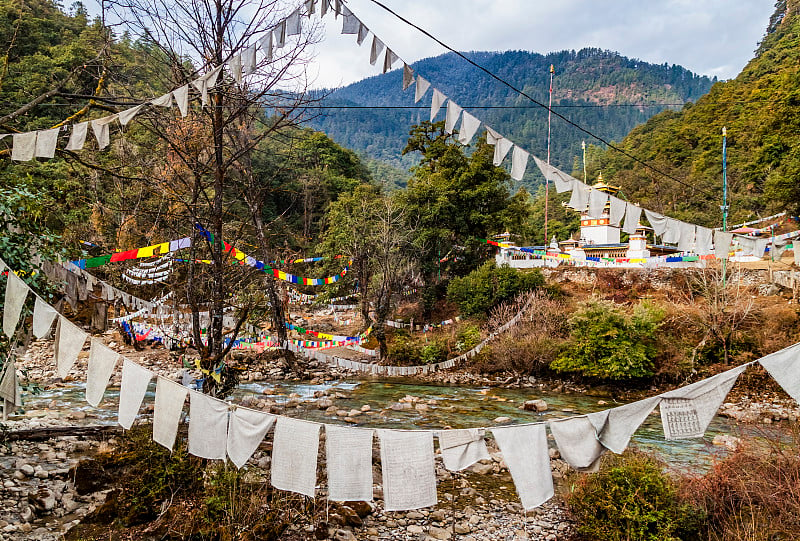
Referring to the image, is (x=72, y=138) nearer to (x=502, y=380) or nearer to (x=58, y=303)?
(x=58, y=303)

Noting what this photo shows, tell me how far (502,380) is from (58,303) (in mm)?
11534

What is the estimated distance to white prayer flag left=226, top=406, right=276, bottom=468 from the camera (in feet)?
12.6

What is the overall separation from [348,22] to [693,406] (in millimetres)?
5552

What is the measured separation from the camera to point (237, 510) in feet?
16.2

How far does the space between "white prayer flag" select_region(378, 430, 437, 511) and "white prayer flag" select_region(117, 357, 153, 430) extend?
1.93m

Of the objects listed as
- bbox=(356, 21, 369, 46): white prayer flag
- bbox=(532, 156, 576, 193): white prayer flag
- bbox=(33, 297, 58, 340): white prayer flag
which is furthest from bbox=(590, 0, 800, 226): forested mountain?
bbox=(33, 297, 58, 340): white prayer flag

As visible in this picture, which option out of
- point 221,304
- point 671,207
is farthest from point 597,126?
point 221,304

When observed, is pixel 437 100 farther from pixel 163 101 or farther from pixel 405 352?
pixel 405 352

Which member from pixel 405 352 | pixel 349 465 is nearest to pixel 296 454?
pixel 349 465

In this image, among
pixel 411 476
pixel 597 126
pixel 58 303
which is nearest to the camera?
pixel 411 476

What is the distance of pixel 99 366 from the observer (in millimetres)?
3881

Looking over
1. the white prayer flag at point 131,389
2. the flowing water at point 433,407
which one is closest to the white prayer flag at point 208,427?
the white prayer flag at point 131,389

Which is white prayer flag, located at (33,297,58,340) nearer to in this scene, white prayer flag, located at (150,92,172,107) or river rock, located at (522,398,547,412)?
white prayer flag, located at (150,92,172,107)

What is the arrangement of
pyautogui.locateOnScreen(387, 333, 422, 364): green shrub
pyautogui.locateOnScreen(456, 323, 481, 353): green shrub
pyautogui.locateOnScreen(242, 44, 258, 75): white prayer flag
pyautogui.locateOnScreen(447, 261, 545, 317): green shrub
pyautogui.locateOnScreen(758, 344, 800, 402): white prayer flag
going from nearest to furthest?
1. pyautogui.locateOnScreen(758, 344, 800, 402): white prayer flag
2. pyautogui.locateOnScreen(242, 44, 258, 75): white prayer flag
3. pyautogui.locateOnScreen(456, 323, 481, 353): green shrub
4. pyautogui.locateOnScreen(387, 333, 422, 364): green shrub
5. pyautogui.locateOnScreen(447, 261, 545, 317): green shrub
